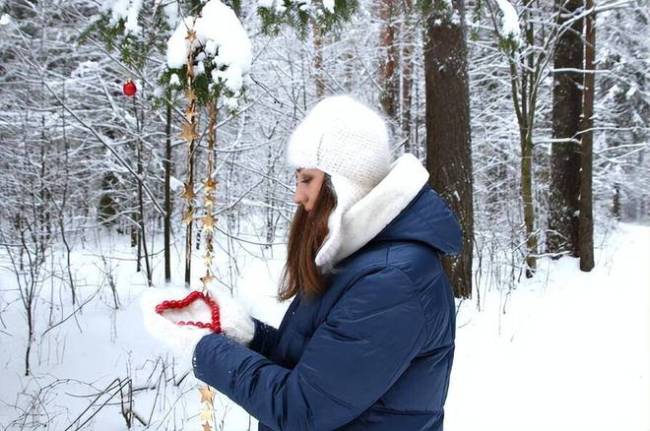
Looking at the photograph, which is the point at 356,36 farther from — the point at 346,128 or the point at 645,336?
the point at 346,128

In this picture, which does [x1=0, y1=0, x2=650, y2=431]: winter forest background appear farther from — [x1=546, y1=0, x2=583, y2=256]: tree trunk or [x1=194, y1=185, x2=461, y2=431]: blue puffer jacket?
[x1=194, y1=185, x2=461, y2=431]: blue puffer jacket

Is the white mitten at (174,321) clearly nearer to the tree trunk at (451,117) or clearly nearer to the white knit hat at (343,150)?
the white knit hat at (343,150)

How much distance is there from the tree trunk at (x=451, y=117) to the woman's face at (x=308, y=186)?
14.4 ft

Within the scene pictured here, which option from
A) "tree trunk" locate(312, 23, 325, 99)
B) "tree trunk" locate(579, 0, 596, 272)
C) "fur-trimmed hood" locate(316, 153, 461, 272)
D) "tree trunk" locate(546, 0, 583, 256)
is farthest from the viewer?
"tree trunk" locate(546, 0, 583, 256)

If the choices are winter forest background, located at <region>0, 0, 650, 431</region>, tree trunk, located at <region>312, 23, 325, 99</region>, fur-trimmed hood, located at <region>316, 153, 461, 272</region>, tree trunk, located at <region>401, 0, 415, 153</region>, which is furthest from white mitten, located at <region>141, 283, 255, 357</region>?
tree trunk, located at <region>401, 0, 415, 153</region>

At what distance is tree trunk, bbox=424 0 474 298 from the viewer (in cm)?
567

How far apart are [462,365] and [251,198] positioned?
5.20 m

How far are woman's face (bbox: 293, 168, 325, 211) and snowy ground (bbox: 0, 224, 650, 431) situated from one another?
2.08m

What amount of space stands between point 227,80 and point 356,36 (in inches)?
330

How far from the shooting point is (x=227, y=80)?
2910mm

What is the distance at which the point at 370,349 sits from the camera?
1189 millimetres

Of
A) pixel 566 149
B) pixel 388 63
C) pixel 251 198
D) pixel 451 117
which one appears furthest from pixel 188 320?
pixel 388 63

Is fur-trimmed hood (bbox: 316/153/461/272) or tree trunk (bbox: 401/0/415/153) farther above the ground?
tree trunk (bbox: 401/0/415/153)

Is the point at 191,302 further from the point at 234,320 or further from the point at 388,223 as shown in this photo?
the point at 388,223
